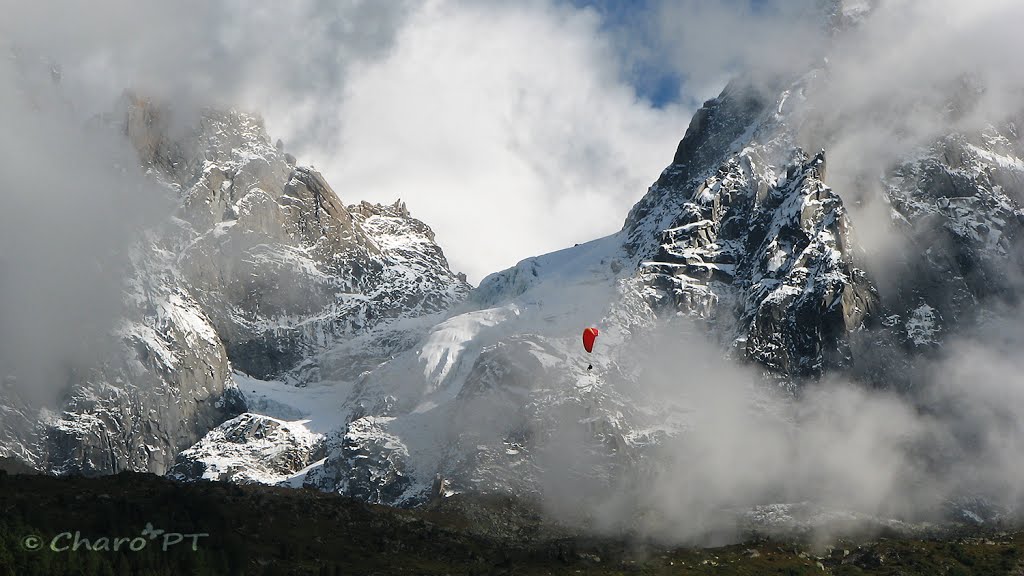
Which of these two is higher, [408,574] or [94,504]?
[94,504]

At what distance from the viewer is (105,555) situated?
175 m

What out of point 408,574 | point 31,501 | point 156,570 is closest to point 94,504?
point 31,501

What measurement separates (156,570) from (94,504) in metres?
24.0

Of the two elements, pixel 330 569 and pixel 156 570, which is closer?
pixel 156 570

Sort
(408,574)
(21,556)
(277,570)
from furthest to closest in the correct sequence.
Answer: (408,574)
(277,570)
(21,556)

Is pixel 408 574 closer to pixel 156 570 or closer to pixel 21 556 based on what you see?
pixel 156 570

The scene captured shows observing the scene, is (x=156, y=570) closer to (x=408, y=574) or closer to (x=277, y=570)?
(x=277, y=570)

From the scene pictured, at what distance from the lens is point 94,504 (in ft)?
633

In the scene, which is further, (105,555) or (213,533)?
(213,533)

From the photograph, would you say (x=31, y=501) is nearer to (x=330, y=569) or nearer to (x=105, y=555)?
(x=105, y=555)

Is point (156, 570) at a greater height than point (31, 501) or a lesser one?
lesser

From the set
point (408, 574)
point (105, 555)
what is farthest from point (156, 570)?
point (408, 574)

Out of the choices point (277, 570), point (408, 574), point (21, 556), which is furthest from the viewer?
point (408, 574)

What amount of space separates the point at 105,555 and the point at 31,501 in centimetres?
2001
